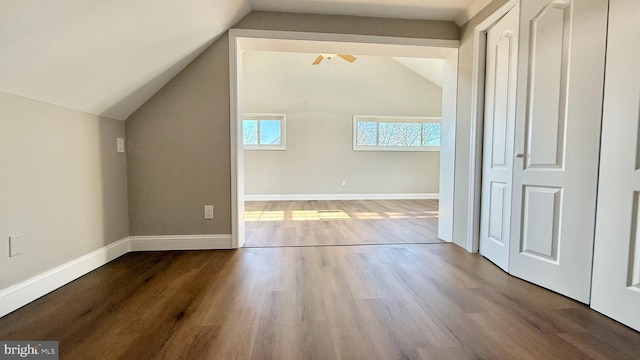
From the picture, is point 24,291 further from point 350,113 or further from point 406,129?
point 406,129

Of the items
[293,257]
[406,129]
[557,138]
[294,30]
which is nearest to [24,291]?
[293,257]

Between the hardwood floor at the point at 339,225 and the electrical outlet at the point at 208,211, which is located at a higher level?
the electrical outlet at the point at 208,211

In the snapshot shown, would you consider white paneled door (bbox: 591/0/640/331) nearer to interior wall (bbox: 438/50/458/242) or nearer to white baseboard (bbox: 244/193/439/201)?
interior wall (bbox: 438/50/458/242)

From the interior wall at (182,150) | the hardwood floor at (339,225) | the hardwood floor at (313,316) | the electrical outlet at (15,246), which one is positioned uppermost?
the interior wall at (182,150)

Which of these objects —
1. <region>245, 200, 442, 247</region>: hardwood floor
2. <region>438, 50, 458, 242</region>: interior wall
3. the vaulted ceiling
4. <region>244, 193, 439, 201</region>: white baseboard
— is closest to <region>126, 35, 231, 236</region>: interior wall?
the vaulted ceiling

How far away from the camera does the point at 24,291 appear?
147 centimetres

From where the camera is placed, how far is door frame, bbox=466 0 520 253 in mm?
2352

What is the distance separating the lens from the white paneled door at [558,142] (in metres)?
1.50

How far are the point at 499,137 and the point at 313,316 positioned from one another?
6.52 ft

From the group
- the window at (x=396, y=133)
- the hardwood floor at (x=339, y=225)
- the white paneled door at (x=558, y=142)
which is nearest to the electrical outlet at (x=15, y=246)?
the hardwood floor at (x=339, y=225)

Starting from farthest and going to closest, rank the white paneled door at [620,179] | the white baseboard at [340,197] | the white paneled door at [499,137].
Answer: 1. the white baseboard at [340,197]
2. the white paneled door at [499,137]
3. the white paneled door at [620,179]

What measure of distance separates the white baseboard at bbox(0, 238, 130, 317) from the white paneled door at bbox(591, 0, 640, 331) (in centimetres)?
317

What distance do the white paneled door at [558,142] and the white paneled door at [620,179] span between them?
0.05 meters

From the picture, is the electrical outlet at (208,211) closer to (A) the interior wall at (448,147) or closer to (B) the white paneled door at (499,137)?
(A) the interior wall at (448,147)
